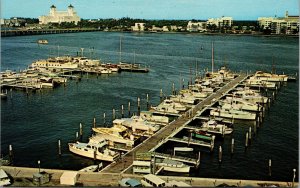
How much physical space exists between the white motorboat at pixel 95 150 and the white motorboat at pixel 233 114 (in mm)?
6950

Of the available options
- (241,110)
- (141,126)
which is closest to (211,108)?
(241,110)

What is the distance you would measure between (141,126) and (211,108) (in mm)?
→ 5188

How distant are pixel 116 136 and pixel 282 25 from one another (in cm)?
7318

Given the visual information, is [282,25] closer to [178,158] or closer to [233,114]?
[233,114]

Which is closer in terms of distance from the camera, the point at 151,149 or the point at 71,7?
the point at 151,149

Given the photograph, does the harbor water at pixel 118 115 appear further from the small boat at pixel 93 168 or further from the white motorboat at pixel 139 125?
the white motorboat at pixel 139 125

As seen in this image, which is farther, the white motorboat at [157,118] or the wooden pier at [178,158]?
the white motorboat at [157,118]

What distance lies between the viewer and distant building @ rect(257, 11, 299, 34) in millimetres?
79200

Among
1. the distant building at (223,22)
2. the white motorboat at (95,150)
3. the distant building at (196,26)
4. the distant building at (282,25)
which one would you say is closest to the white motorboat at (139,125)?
the white motorboat at (95,150)

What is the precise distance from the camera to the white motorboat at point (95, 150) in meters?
14.8

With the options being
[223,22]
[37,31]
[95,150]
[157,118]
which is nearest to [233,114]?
[157,118]

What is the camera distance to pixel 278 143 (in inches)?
664

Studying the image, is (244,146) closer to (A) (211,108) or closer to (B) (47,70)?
(A) (211,108)

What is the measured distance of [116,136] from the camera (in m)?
16.5
